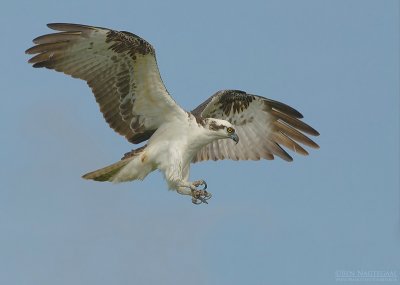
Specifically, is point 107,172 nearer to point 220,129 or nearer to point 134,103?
point 134,103

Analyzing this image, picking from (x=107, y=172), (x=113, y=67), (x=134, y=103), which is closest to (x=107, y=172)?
Result: (x=107, y=172)

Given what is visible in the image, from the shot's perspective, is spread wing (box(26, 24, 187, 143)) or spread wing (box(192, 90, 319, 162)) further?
spread wing (box(192, 90, 319, 162))

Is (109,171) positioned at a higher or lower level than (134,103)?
lower

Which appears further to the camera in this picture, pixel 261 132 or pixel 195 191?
pixel 261 132

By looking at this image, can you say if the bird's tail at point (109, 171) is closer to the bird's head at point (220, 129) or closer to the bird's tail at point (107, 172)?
the bird's tail at point (107, 172)

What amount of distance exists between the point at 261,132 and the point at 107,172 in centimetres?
450

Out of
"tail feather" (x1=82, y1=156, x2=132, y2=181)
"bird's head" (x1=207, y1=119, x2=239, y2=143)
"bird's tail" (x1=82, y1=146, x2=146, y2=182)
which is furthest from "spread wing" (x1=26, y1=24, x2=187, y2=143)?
"tail feather" (x1=82, y1=156, x2=132, y2=181)

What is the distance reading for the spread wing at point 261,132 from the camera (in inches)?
874

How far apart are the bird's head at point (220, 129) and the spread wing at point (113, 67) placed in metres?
0.56

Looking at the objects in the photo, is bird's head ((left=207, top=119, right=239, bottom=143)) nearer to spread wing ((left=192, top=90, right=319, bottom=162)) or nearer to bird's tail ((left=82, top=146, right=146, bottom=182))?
bird's tail ((left=82, top=146, right=146, bottom=182))

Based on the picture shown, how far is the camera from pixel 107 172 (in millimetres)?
19328

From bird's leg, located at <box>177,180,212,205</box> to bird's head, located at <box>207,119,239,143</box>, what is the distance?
1.17m

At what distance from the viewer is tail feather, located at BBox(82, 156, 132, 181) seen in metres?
19.2

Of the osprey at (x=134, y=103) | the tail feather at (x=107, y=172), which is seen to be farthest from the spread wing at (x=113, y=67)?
the tail feather at (x=107, y=172)
